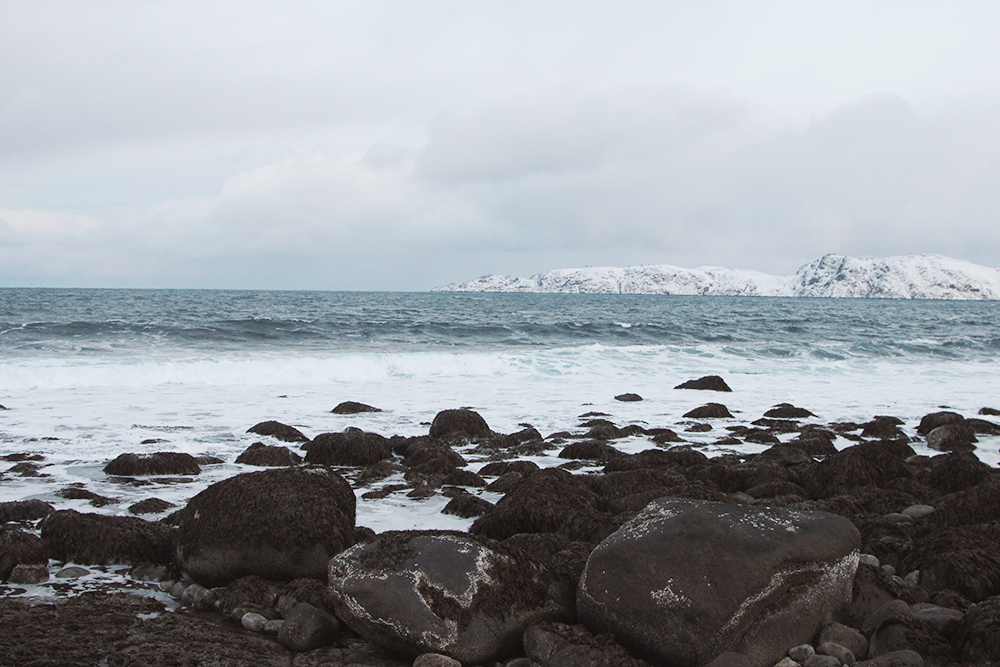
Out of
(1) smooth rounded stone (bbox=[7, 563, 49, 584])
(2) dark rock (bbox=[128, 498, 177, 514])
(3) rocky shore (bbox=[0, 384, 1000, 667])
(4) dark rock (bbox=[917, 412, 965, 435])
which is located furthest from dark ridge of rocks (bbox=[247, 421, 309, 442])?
(4) dark rock (bbox=[917, 412, 965, 435])

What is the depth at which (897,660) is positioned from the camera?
3.43 m

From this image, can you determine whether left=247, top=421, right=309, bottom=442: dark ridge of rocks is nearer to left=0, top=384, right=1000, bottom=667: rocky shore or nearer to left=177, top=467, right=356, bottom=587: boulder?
left=0, top=384, right=1000, bottom=667: rocky shore

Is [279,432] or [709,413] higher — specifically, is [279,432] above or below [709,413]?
below

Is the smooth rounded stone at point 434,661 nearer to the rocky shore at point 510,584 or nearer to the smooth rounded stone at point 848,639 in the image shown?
the rocky shore at point 510,584

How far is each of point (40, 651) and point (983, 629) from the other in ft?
15.5

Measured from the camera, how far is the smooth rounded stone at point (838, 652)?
3559 mm

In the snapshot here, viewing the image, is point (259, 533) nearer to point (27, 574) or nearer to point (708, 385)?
point (27, 574)

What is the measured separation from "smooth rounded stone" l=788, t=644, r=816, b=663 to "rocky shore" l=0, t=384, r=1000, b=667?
0.14ft

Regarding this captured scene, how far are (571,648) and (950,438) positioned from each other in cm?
955

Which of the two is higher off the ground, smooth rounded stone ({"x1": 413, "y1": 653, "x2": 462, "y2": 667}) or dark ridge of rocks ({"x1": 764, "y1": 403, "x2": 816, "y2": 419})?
dark ridge of rocks ({"x1": 764, "y1": 403, "x2": 816, "y2": 419})

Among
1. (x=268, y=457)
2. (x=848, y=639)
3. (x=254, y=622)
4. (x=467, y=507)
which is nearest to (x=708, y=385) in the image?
(x=268, y=457)

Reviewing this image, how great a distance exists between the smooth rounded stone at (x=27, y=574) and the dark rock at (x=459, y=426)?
6.23m

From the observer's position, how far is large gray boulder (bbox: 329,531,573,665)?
12.2ft

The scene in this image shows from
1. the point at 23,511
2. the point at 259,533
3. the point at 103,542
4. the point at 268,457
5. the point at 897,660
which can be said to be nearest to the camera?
the point at 897,660
